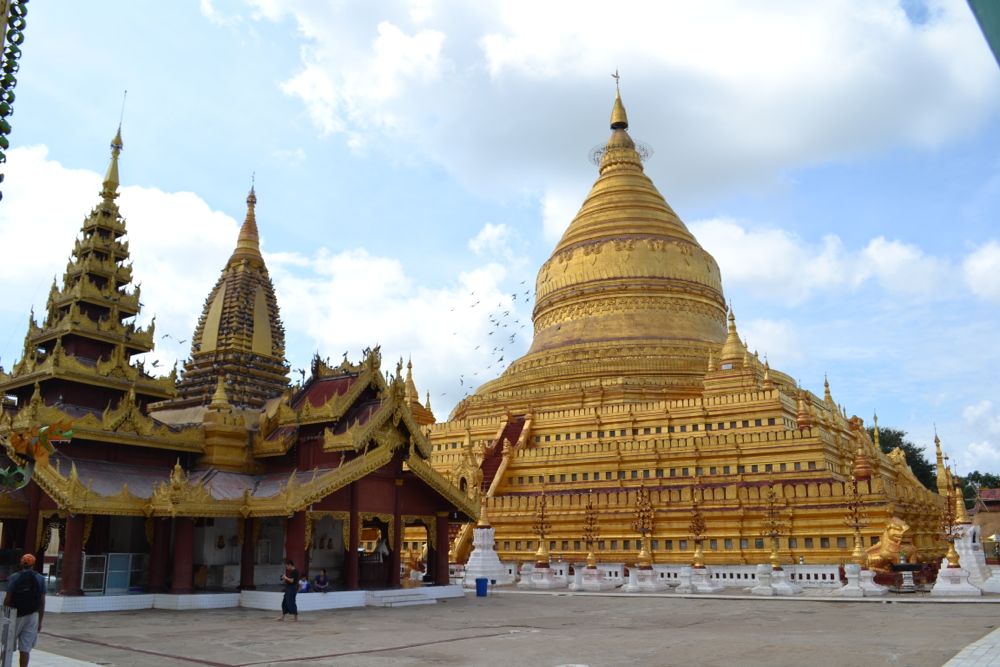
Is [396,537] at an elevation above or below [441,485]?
below

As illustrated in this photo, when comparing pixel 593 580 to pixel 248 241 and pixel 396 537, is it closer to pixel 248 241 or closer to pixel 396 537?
pixel 396 537

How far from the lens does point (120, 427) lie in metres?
20.4

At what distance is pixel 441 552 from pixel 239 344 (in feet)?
33.8

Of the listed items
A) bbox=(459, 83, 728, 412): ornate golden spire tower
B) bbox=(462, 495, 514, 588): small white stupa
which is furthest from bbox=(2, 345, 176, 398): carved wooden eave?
bbox=(459, 83, 728, 412): ornate golden spire tower

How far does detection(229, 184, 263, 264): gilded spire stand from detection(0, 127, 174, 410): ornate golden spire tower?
625cm

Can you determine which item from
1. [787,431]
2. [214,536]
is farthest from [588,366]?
[214,536]

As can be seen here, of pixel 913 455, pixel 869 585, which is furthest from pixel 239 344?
pixel 913 455

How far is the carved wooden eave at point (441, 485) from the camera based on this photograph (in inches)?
859

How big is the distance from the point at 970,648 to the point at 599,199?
40539mm

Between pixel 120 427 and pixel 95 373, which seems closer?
pixel 120 427

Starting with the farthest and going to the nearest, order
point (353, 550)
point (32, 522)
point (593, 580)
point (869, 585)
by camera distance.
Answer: point (593, 580), point (869, 585), point (353, 550), point (32, 522)

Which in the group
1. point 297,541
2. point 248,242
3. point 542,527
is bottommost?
point 297,541

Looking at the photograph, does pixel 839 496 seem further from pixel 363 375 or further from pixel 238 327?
pixel 238 327

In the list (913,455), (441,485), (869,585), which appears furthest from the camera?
(913,455)
